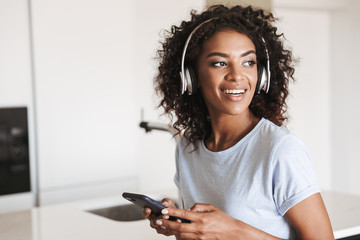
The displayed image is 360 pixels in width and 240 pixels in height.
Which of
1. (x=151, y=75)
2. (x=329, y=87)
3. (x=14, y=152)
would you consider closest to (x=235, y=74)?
(x=14, y=152)

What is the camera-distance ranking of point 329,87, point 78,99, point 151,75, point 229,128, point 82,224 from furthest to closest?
point 329,87 → point 151,75 → point 78,99 → point 82,224 → point 229,128

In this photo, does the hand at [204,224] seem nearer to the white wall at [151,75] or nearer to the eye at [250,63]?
the eye at [250,63]

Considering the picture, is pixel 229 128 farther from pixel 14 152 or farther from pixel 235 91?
pixel 14 152

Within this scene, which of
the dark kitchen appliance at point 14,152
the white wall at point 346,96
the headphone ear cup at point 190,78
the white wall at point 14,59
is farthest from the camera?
the white wall at point 346,96

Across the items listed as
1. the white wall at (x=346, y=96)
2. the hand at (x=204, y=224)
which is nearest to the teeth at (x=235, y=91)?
the hand at (x=204, y=224)

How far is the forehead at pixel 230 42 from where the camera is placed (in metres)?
1.24

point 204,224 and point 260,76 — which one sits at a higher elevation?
point 260,76

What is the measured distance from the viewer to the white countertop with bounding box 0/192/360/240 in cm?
169

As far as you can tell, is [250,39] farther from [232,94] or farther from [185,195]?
[185,195]

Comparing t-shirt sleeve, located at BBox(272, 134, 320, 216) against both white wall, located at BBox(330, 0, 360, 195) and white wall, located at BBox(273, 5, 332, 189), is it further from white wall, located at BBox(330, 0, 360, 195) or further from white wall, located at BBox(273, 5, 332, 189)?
white wall, located at BBox(330, 0, 360, 195)

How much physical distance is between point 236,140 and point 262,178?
0.16m

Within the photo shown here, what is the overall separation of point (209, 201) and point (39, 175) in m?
1.72

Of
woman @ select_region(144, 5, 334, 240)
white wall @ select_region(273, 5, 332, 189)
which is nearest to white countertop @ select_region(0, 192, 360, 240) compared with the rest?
woman @ select_region(144, 5, 334, 240)

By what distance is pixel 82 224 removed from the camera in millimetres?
1838
